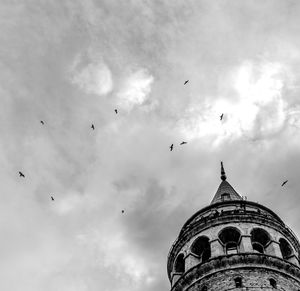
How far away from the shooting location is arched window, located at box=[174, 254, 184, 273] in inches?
1196

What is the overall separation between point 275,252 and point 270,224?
2635 millimetres

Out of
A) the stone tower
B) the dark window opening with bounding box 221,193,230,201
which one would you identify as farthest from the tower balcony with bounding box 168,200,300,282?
the dark window opening with bounding box 221,193,230,201

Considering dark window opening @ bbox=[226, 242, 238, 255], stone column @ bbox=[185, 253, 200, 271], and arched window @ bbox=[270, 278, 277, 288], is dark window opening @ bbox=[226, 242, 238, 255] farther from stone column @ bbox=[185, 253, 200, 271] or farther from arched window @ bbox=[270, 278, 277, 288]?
arched window @ bbox=[270, 278, 277, 288]

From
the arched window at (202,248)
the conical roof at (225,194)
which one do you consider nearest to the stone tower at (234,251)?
the arched window at (202,248)

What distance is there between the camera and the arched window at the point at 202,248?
30028mm

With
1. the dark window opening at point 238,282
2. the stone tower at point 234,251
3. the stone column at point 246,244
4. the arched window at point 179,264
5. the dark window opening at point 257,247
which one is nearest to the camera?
the dark window opening at point 238,282

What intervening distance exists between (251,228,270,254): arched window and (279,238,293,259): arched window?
0.97 m

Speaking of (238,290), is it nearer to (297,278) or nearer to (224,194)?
(297,278)

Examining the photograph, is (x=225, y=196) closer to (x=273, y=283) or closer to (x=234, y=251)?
(x=234, y=251)

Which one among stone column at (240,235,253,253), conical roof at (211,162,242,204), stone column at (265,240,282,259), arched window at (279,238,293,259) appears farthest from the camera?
conical roof at (211,162,242,204)

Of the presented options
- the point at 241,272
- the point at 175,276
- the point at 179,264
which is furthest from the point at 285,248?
the point at 175,276

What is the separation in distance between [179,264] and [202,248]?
1.55 meters

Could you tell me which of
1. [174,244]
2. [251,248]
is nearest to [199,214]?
[174,244]

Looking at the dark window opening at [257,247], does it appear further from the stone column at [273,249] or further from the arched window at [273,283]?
the arched window at [273,283]
